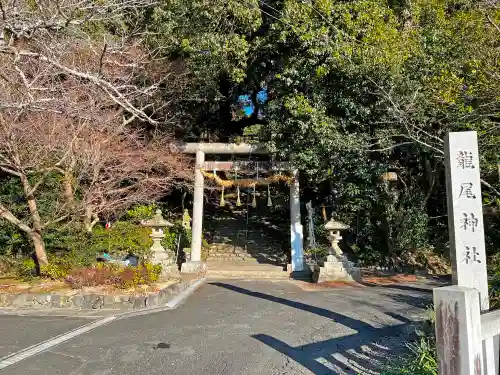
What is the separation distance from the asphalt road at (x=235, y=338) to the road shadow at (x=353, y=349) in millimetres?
12

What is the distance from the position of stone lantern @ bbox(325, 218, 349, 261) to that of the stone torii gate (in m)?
1.30

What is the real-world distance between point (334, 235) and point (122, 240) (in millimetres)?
6162

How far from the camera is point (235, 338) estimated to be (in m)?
5.75

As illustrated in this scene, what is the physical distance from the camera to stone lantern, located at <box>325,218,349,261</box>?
11.9 m

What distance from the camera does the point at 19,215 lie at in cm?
1091

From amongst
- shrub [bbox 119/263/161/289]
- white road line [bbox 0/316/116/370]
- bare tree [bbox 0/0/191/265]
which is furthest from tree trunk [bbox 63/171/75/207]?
white road line [bbox 0/316/116/370]

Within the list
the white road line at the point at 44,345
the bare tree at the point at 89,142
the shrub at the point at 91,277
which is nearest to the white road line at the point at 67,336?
the white road line at the point at 44,345

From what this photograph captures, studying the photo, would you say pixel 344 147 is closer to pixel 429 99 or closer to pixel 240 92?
pixel 429 99

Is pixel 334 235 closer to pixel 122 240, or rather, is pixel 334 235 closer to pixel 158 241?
pixel 158 241

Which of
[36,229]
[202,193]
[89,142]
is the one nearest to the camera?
[36,229]

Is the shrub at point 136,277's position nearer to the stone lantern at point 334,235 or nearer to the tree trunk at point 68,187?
the tree trunk at point 68,187

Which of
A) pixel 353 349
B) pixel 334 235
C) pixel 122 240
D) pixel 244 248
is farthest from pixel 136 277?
pixel 244 248

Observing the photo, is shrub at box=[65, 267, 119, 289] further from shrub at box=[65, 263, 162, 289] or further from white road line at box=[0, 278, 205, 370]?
white road line at box=[0, 278, 205, 370]

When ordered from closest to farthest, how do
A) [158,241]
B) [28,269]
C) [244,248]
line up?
[28,269] < [158,241] < [244,248]
